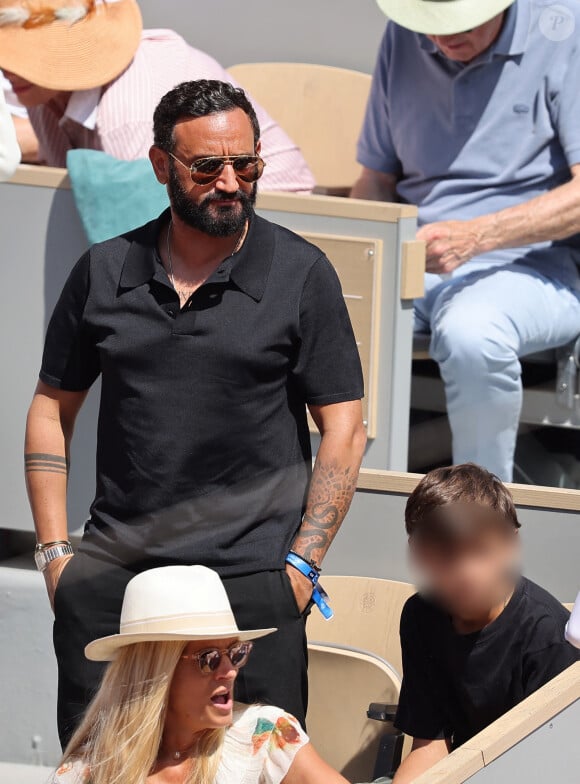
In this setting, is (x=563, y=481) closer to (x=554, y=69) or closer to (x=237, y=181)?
(x=554, y=69)

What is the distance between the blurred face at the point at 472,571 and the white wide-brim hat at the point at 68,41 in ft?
6.34

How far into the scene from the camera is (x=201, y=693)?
2018mm

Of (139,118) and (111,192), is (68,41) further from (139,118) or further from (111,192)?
(111,192)

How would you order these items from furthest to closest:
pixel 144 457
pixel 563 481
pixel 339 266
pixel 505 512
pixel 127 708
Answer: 1. pixel 563 481
2. pixel 339 266
3. pixel 144 457
4. pixel 505 512
5. pixel 127 708

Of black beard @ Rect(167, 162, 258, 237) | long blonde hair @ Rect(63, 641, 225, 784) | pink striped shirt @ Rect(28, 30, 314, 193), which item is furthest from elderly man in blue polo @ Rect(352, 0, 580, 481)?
long blonde hair @ Rect(63, 641, 225, 784)

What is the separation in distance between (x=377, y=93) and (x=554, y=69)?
0.57m

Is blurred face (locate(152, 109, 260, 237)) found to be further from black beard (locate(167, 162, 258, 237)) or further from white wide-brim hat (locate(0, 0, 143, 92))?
white wide-brim hat (locate(0, 0, 143, 92))

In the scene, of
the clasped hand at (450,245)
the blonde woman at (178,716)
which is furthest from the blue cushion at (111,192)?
the blonde woman at (178,716)

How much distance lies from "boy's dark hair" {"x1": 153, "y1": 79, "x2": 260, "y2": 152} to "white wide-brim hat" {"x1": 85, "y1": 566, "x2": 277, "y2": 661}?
818mm

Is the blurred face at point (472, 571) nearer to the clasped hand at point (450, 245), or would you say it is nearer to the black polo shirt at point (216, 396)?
the black polo shirt at point (216, 396)

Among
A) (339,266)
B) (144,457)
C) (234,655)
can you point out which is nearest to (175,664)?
(234,655)

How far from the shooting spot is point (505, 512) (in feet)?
7.38

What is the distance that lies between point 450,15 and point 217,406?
67.2 inches

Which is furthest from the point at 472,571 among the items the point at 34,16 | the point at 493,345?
the point at 34,16
